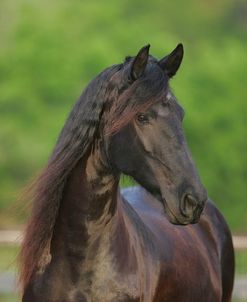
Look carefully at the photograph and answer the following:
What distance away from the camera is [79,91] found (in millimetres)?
29250

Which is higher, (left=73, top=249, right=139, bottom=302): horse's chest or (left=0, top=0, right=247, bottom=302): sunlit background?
(left=0, top=0, right=247, bottom=302): sunlit background

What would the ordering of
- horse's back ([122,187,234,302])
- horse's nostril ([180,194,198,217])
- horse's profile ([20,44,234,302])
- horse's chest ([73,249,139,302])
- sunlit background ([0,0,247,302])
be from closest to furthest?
horse's nostril ([180,194,198,217]) → horse's profile ([20,44,234,302]) → horse's chest ([73,249,139,302]) → horse's back ([122,187,234,302]) → sunlit background ([0,0,247,302])

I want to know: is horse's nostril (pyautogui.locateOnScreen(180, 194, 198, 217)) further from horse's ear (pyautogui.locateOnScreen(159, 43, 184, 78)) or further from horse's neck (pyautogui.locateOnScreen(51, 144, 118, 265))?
horse's ear (pyautogui.locateOnScreen(159, 43, 184, 78))

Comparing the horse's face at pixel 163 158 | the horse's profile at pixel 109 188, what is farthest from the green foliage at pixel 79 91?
the horse's face at pixel 163 158

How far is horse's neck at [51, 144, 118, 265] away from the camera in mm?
5395

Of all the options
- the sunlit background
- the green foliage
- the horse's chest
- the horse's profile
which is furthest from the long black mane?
the sunlit background

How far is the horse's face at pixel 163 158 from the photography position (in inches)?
198

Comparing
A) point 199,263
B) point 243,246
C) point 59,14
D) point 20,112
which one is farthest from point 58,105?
point 199,263

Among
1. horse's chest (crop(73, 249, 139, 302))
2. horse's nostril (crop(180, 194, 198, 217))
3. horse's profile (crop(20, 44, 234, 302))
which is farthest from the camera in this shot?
horse's chest (crop(73, 249, 139, 302))

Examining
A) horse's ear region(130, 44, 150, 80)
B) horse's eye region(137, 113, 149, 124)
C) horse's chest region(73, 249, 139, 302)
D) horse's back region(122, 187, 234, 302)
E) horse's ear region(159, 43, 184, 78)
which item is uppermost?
horse's ear region(159, 43, 184, 78)

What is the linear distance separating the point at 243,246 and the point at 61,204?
783cm

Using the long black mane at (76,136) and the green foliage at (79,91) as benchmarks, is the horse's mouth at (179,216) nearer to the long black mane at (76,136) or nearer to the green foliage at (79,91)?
the long black mane at (76,136)

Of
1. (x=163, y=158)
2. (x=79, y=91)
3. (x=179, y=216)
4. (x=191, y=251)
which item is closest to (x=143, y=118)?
(x=163, y=158)

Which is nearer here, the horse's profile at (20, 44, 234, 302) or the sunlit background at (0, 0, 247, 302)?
the horse's profile at (20, 44, 234, 302)
